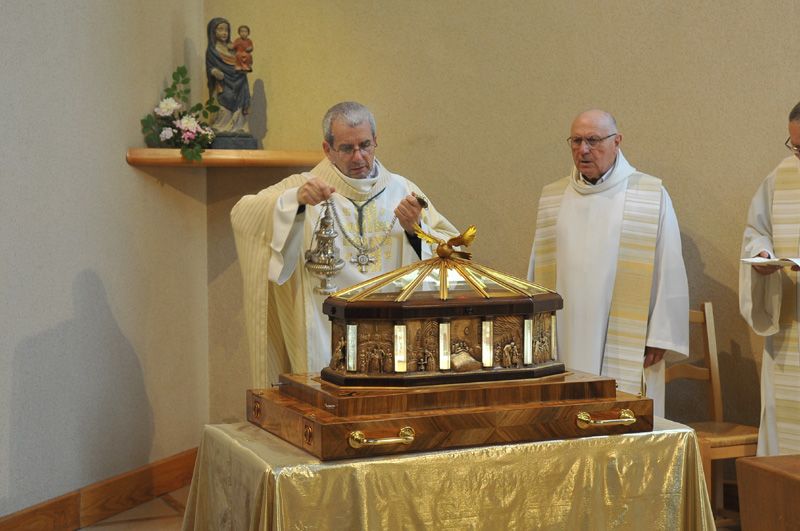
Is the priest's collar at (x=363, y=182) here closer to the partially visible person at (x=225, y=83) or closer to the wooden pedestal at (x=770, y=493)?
the partially visible person at (x=225, y=83)

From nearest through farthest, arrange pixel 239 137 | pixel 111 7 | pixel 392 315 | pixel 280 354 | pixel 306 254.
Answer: pixel 392 315 < pixel 306 254 < pixel 280 354 < pixel 111 7 < pixel 239 137

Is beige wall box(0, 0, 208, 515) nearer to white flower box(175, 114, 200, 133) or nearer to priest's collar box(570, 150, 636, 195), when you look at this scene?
white flower box(175, 114, 200, 133)

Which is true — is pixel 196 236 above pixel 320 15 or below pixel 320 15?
below

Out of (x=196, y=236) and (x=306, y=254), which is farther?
(x=196, y=236)

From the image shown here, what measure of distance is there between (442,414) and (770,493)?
825 millimetres

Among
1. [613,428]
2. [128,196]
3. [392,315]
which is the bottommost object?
[613,428]

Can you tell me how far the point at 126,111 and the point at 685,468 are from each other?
392 centimetres

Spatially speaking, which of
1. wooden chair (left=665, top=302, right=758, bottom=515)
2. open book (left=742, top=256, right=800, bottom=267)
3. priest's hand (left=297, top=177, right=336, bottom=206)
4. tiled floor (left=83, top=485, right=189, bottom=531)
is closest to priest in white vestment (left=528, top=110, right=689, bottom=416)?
wooden chair (left=665, top=302, right=758, bottom=515)

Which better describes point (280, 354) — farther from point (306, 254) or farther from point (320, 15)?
point (320, 15)

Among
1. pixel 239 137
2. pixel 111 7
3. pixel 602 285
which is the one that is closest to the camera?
pixel 602 285

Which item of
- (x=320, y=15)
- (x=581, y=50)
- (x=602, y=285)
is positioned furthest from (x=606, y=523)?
(x=320, y=15)

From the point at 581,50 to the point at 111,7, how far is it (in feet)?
8.25

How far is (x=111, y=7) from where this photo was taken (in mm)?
5488

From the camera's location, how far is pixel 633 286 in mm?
4918
